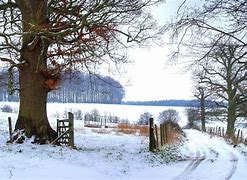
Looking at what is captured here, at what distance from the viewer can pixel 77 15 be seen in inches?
669

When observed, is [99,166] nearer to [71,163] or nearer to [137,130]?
[71,163]

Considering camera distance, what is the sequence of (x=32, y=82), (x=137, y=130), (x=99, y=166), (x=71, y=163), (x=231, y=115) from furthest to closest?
(x=231, y=115) < (x=137, y=130) < (x=32, y=82) < (x=99, y=166) < (x=71, y=163)

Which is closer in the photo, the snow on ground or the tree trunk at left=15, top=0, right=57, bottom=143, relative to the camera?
the tree trunk at left=15, top=0, right=57, bottom=143

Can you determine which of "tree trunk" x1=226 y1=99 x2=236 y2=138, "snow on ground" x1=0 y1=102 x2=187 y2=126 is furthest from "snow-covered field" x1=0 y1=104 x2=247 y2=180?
"snow on ground" x1=0 y1=102 x2=187 y2=126

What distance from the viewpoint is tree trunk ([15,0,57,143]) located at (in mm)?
16328

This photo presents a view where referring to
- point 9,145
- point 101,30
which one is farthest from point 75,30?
point 9,145

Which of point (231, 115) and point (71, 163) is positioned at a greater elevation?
point (231, 115)

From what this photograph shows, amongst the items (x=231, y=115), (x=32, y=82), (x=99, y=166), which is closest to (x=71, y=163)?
(x=99, y=166)

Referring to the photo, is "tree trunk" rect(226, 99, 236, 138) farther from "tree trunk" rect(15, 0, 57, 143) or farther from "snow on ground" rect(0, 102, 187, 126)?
"snow on ground" rect(0, 102, 187, 126)

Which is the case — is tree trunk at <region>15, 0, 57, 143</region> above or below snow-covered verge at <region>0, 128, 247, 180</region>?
above

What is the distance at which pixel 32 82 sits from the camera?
1647 cm

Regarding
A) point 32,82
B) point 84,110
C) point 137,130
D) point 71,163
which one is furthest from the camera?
point 84,110

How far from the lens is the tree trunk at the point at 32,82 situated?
16328 mm

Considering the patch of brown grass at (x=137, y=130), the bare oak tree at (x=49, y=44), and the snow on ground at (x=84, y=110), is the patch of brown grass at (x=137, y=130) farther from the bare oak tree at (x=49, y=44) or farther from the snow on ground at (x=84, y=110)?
the snow on ground at (x=84, y=110)
